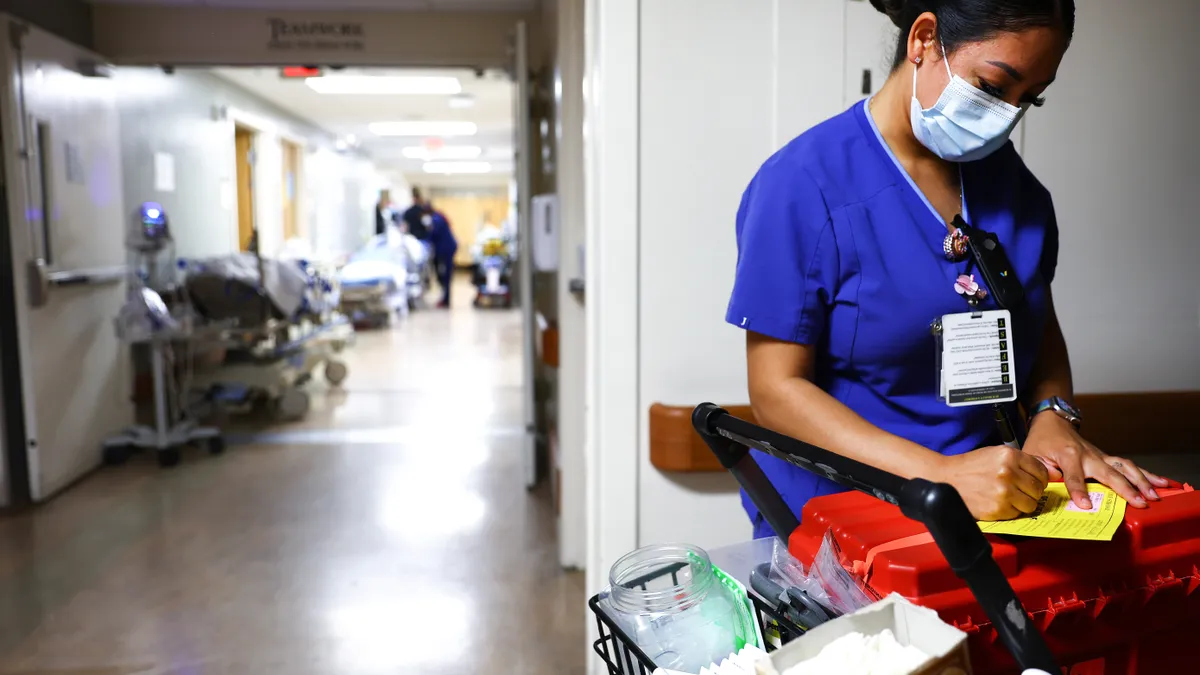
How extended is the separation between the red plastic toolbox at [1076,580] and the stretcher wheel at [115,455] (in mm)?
4541

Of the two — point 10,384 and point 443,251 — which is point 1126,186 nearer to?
point 10,384

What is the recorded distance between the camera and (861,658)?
75 centimetres

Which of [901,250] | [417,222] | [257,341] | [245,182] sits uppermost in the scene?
[245,182]

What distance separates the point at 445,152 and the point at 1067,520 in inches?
697

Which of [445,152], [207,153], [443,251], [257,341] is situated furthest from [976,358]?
[445,152]

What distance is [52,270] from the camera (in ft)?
13.6

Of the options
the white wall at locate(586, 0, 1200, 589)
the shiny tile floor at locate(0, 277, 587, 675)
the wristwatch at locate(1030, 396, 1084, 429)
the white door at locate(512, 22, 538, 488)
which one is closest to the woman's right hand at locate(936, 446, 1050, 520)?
the wristwatch at locate(1030, 396, 1084, 429)

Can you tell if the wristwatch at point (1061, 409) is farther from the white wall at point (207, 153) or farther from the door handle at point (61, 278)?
the white wall at point (207, 153)

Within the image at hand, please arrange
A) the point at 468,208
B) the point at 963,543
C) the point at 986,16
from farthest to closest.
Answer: the point at 468,208 < the point at 986,16 < the point at 963,543

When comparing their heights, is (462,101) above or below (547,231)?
above

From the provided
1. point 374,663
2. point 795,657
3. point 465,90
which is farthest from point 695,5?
point 465,90

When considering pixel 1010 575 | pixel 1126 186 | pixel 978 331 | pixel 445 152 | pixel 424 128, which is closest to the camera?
pixel 1010 575

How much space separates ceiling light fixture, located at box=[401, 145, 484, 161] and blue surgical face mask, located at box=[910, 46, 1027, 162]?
15699 millimetres

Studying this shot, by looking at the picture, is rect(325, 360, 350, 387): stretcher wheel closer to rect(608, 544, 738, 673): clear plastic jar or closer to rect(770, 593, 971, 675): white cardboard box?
rect(608, 544, 738, 673): clear plastic jar
